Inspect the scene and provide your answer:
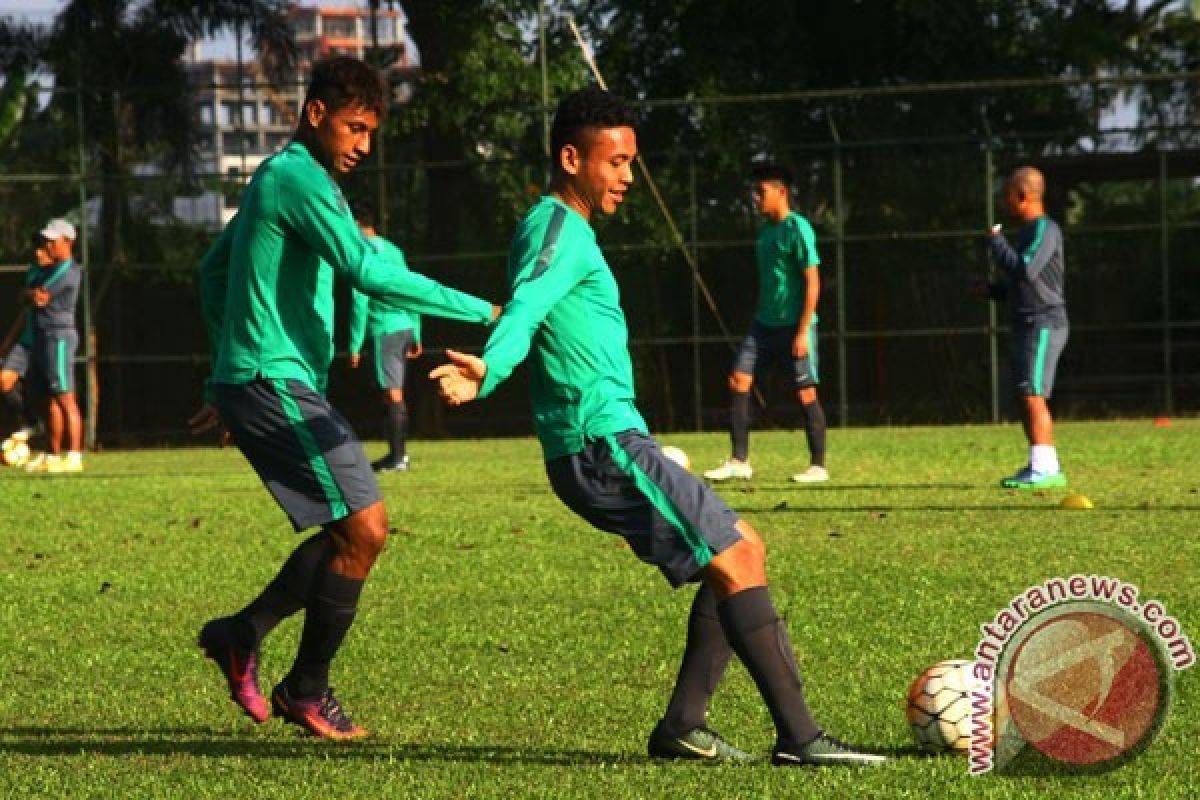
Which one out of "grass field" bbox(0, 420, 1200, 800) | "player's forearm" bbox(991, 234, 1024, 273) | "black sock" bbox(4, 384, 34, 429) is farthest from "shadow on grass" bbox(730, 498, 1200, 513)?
"black sock" bbox(4, 384, 34, 429)

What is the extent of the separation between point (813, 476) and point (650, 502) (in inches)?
381

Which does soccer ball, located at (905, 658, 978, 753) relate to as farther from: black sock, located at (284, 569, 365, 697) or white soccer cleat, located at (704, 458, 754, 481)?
white soccer cleat, located at (704, 458, 754, 481)

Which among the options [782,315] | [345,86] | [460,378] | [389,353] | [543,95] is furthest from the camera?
[543,95]

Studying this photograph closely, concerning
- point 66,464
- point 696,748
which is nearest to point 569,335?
point 696,748

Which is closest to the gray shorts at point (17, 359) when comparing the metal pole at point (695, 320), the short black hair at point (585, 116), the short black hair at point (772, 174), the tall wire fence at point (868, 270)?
the tall wire fence at point (868, 270)

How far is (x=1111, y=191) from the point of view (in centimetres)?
2398

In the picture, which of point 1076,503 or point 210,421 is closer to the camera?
point 210,421

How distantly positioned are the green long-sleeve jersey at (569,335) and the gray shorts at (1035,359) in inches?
335

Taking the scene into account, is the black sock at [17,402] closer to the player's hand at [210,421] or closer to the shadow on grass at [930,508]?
the shadow on grass at [930,508]

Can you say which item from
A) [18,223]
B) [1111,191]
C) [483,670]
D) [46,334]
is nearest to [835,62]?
[1111,191]

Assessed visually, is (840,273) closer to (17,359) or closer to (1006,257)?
(17,359)

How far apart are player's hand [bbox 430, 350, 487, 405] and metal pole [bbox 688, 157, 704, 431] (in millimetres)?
19226

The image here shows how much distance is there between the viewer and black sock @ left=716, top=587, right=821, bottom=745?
5023mm

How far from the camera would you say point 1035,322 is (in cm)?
1342
